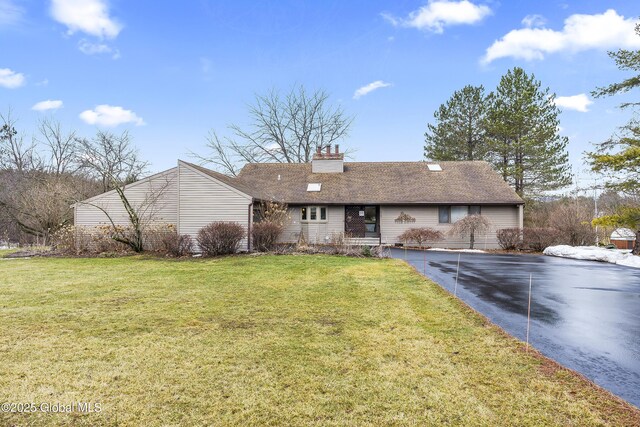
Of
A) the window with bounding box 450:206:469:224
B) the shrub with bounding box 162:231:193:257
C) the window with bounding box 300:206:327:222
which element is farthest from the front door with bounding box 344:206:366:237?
the shrub with bounding box 162:231:193:257

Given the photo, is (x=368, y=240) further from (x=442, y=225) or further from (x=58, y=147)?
(x=58, y=147)

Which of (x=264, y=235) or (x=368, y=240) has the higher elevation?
(x=264, y=235)

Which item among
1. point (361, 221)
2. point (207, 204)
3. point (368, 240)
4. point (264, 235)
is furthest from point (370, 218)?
point (207, 204)

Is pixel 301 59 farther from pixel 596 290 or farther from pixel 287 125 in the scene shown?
pixel 596 290

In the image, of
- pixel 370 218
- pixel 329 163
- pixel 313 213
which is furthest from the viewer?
pixel 329 163

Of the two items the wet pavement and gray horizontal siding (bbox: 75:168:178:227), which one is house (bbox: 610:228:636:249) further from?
gray horizontal siding (bbox: 75:168:178:227)

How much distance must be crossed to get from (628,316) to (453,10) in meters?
14.4

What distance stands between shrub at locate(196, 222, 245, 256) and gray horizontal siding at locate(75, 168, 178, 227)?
9.24 ft

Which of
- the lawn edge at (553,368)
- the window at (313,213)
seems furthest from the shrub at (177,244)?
the lawn edge at (553,368)

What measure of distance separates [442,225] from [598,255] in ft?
23.6

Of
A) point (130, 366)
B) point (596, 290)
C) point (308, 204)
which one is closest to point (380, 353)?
point (130, 366)

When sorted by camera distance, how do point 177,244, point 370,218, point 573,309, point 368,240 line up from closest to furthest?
1. point 573,309
2. point 177,244
3. point 368,240
4. point 370,218

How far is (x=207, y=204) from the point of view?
1496cm

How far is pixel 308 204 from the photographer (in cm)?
1944
